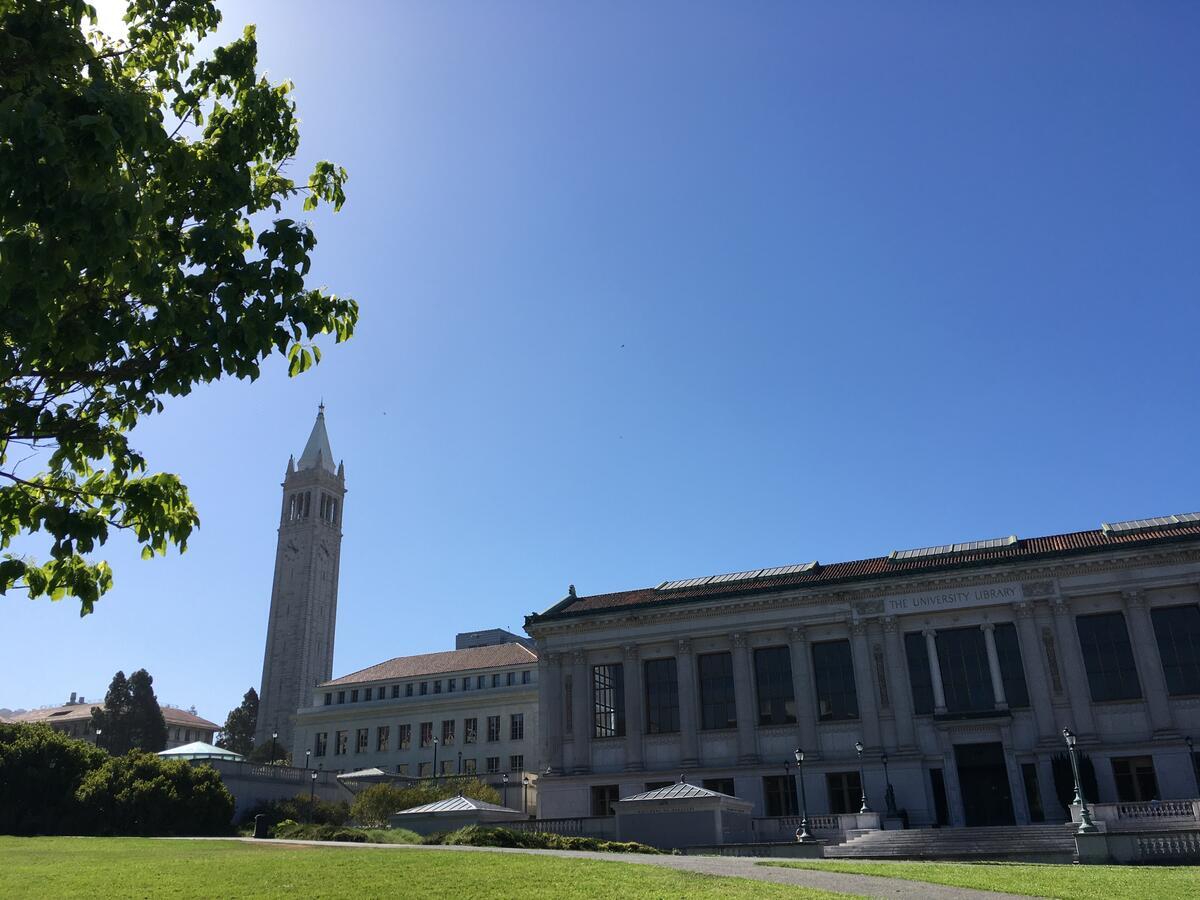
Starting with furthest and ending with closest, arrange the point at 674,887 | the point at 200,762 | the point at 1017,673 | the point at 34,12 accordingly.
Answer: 1. the point at 200,762
2. the point at 1017,673
3. the point at 674,887
4. the point at 34,12

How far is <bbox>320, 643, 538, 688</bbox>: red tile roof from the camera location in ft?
290

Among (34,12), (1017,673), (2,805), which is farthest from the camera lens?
(2,805)

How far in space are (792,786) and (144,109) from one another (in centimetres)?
4877

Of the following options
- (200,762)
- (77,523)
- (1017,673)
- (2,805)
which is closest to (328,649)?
(200,762)

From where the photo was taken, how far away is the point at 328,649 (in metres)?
136

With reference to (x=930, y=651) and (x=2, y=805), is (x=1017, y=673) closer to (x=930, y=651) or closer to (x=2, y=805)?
(x=930, y=651)

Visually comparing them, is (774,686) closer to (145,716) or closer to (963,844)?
(963,844)

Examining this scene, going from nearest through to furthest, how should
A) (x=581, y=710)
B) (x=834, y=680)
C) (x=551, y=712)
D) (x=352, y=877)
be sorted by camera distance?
1. (x=352, y=877)
2. (x=834, y=680)
3. (x=581, y=710)
4. (x=551, y=712)

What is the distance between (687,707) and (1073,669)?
67.4 feet

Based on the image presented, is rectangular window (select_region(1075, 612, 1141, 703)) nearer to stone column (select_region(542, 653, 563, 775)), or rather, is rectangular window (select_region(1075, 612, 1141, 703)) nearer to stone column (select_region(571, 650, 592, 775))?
stone column (select_region(571, 650, 592, 775))

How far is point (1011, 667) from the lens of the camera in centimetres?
4706

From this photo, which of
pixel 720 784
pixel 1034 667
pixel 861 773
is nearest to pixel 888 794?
pixel 861 773

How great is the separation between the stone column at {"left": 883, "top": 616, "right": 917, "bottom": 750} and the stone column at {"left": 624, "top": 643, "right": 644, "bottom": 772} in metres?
14.6

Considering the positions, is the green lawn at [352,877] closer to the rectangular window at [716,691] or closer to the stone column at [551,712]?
the rectangular window at [716,691]
